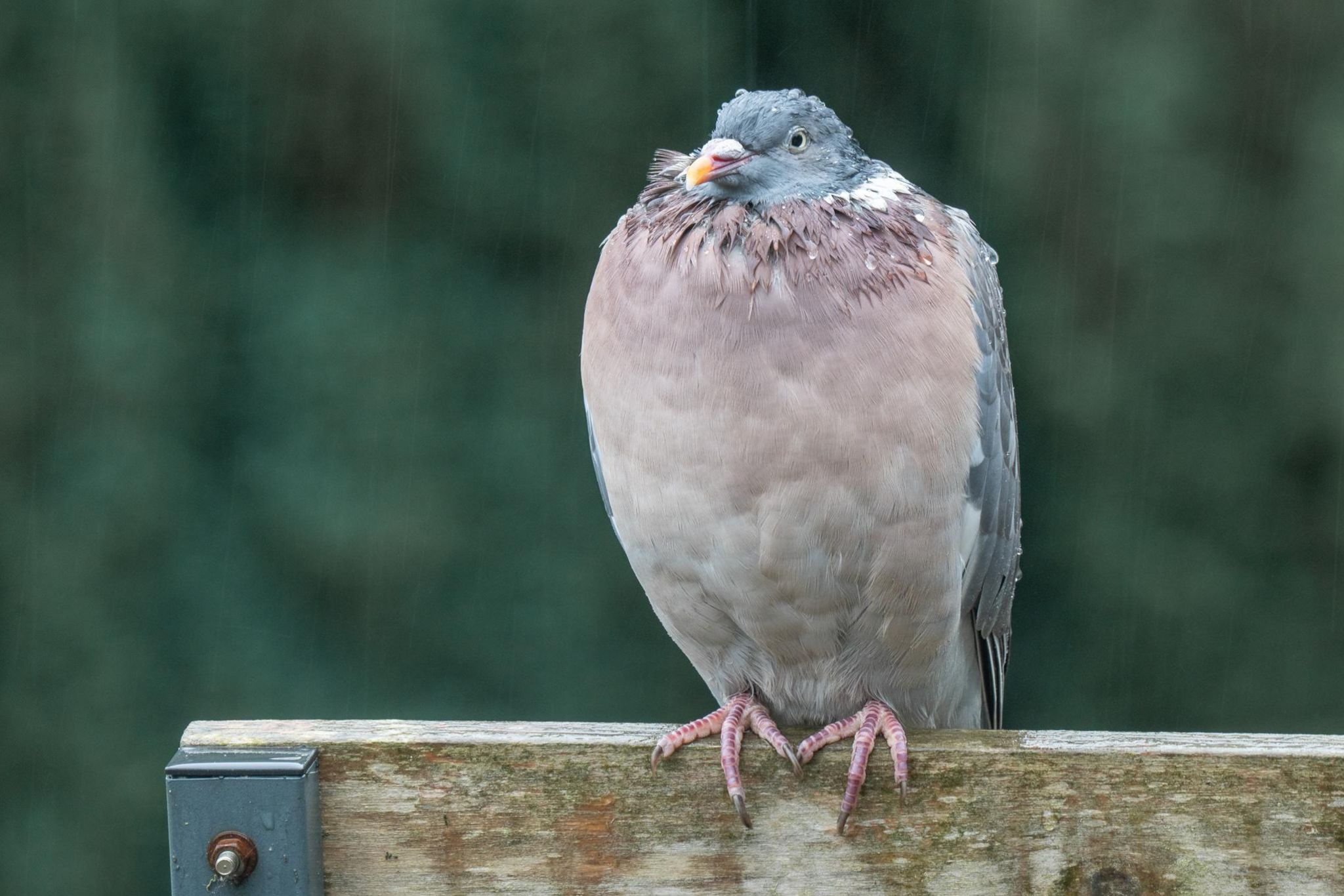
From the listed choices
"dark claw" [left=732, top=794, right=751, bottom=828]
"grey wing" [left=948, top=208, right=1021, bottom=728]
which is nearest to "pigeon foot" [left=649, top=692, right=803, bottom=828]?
"dark claw" [left=732, top=794, right=751, bottom=828]

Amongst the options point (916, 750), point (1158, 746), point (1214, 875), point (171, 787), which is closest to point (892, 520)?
point (916, 750)

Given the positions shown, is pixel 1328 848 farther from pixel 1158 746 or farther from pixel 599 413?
A: pixel 599 413

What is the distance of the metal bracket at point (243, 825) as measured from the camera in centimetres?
133

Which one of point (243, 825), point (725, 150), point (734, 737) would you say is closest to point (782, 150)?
point (725, 150)

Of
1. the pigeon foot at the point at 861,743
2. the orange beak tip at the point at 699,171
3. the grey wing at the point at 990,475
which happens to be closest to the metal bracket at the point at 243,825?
the pigeon foot at the point at 861,743

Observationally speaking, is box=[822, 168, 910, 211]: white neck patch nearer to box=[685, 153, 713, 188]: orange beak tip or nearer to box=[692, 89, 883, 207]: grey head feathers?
box=[692, 89, 883, 207]: grey head feathers

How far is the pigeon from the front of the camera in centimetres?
150

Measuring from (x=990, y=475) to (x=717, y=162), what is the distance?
504 millimetres

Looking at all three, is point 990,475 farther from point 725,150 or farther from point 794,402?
point 725,150

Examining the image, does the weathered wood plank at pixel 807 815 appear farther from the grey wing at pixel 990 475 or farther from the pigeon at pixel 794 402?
the grey wing at pixel 990 475

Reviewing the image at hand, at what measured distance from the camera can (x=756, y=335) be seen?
1.50 meters

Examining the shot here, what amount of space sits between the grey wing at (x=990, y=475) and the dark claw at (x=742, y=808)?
47 cm

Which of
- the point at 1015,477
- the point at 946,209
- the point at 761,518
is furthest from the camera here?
the point at 1015,477

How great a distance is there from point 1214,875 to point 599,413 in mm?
785
